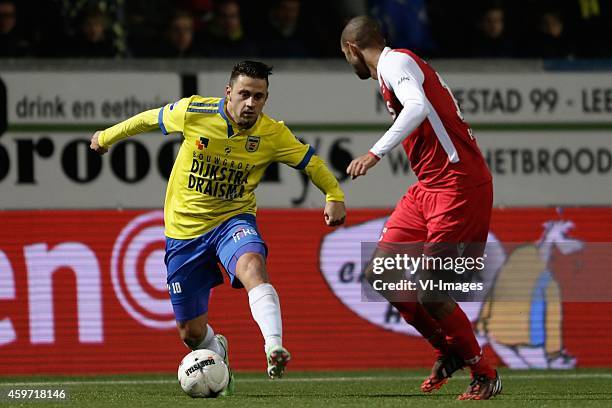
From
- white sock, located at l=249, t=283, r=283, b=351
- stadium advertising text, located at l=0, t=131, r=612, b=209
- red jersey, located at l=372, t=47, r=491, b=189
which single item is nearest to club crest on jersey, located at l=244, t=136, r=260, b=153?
red jersey, located at l=372, t=47, r=491, b=189

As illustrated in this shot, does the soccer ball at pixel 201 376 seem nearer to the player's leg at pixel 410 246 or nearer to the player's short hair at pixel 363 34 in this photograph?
the player's leg at pixel 410 246

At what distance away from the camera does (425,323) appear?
346 inches

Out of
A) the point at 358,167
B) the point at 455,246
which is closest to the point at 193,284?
the point at 455,246

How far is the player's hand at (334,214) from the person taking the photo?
27.4 feet

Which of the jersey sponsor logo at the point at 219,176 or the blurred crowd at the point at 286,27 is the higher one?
the blurred crowd at the point at 286,27

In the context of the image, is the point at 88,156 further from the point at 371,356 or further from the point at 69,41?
the point at 371,356

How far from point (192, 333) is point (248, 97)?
5.55 ft

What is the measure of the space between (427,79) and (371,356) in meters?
4.22

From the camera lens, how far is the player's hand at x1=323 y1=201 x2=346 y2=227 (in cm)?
836

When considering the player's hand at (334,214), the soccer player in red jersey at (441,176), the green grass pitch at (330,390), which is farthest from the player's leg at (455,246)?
the player's hand at (334,214)

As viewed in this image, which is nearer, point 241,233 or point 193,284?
point 241,233

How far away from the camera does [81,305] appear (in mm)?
11867

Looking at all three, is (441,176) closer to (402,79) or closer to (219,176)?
(402,79)

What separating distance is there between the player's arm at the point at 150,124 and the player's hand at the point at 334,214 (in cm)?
118
